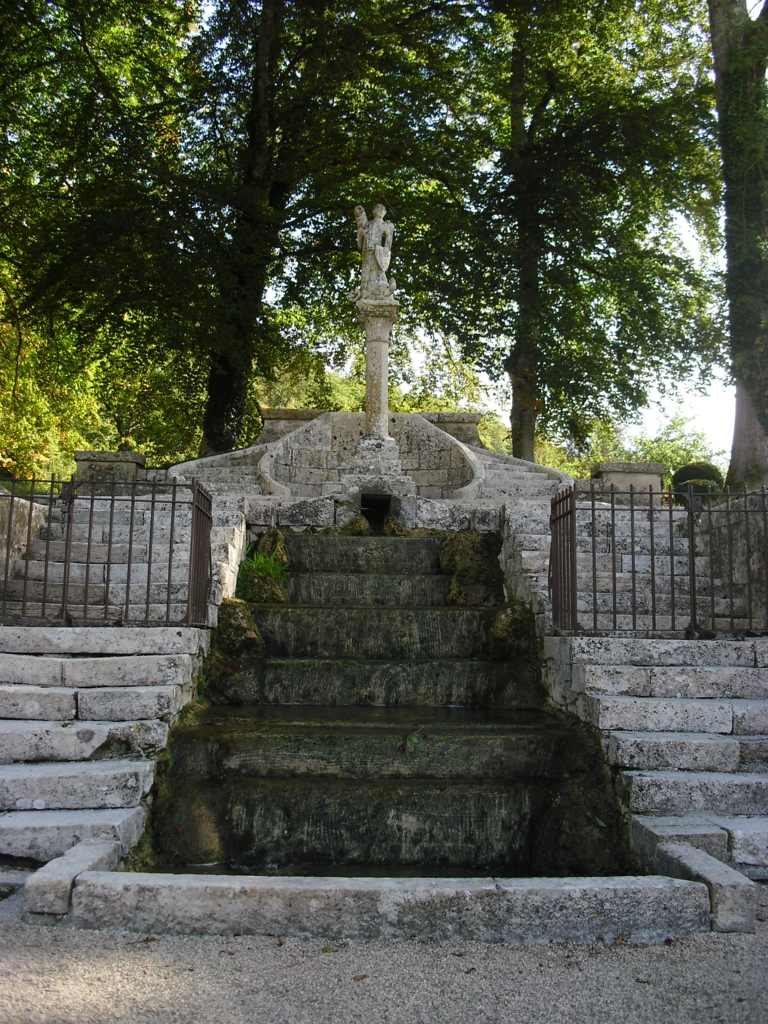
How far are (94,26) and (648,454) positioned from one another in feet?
81.5

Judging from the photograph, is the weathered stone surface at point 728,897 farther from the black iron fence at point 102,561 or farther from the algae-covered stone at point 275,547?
the algae-covered stone at point 275,547

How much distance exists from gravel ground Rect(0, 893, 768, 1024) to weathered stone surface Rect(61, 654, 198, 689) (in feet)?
6.06

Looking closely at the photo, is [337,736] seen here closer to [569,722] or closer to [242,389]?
[569,722]

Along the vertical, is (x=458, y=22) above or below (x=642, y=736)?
above

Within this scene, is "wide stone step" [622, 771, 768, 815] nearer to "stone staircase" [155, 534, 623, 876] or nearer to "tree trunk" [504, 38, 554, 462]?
"stone staircase" [155, 534, 623, 876]

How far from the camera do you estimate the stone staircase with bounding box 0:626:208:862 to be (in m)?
4.58

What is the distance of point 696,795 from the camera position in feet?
16.2

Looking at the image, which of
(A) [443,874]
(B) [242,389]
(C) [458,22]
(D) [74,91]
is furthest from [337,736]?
(C) [458,22]

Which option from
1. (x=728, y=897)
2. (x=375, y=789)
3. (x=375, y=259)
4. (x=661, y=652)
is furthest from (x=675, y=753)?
(x=375, y=259)

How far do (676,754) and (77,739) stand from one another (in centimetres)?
358

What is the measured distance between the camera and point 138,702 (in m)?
5.43

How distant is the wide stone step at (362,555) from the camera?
902cm

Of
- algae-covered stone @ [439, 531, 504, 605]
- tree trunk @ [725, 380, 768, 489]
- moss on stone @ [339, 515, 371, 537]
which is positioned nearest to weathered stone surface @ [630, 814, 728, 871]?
algae-covered stone @ [439, 531, 504, 605]

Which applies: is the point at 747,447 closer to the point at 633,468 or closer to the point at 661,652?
the point at 633,468
